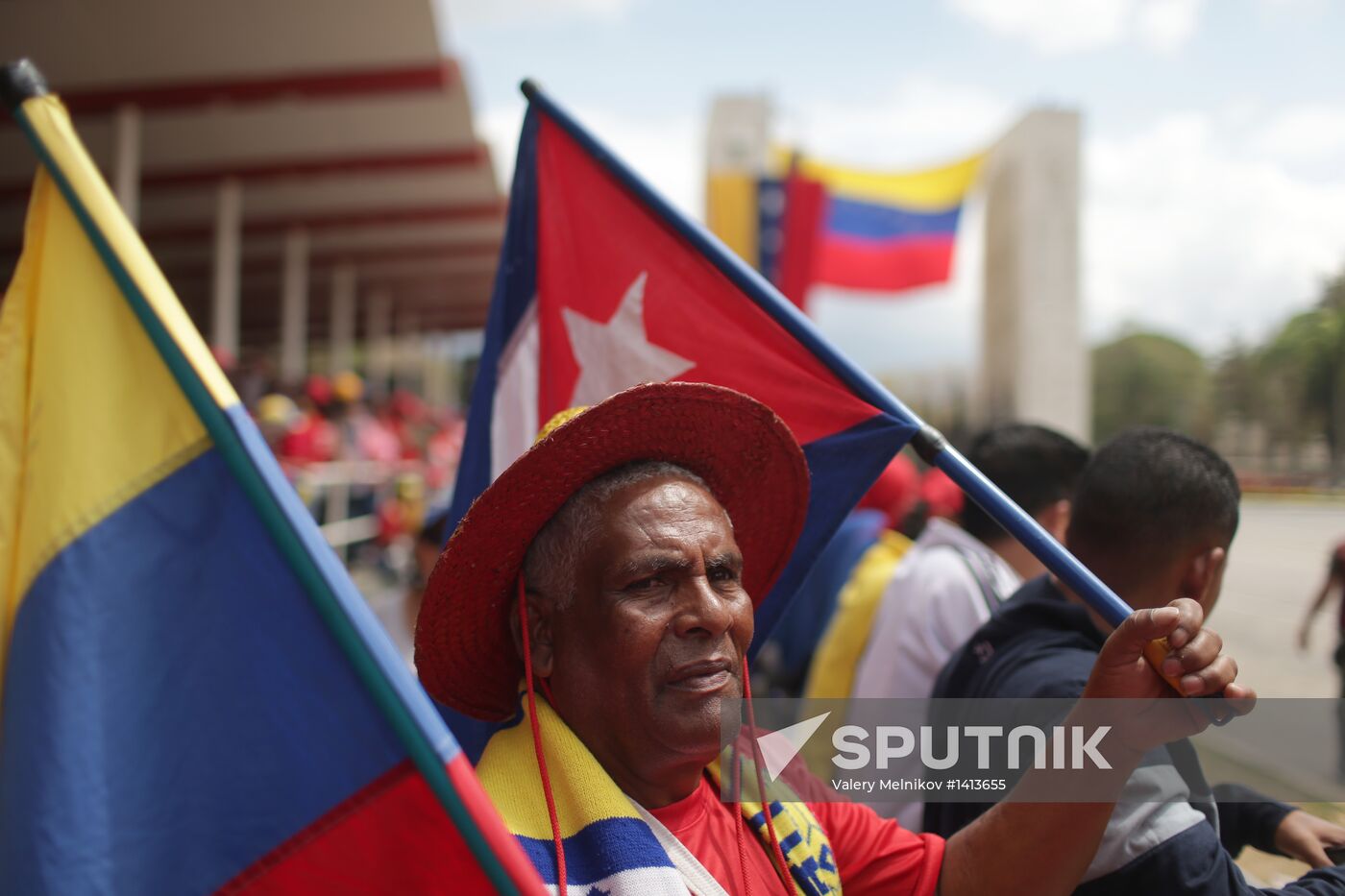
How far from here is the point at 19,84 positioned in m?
1.64

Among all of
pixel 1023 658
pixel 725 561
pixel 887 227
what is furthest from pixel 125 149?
pixel 1023 658

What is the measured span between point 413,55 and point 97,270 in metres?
10.6

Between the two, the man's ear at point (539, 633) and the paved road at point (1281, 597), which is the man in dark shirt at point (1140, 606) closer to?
the man's ear at point (539, 633)

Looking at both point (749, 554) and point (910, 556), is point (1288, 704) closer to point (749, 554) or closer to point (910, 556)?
point (749, 554)

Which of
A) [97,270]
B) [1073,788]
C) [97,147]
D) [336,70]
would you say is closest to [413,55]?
[336,70]

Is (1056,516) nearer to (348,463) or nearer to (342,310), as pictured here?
(348,463)

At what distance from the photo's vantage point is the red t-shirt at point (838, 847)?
151cm

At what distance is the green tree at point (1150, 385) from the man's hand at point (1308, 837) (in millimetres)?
2009

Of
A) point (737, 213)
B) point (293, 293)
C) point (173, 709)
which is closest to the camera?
point (173, 709)

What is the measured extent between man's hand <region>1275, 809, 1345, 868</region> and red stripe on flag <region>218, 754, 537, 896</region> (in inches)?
58.9

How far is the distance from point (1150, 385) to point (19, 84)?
9.82 metres

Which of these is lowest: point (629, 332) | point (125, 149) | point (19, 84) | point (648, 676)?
point (648, 676)

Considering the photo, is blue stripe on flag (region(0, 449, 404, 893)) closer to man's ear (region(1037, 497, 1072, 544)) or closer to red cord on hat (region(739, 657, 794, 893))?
red cord on hat (region(739, 657, 794, 893))

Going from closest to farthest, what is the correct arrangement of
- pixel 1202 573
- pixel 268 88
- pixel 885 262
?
pixel 1202 573 < pixel 268 88 < pixel 885 262
